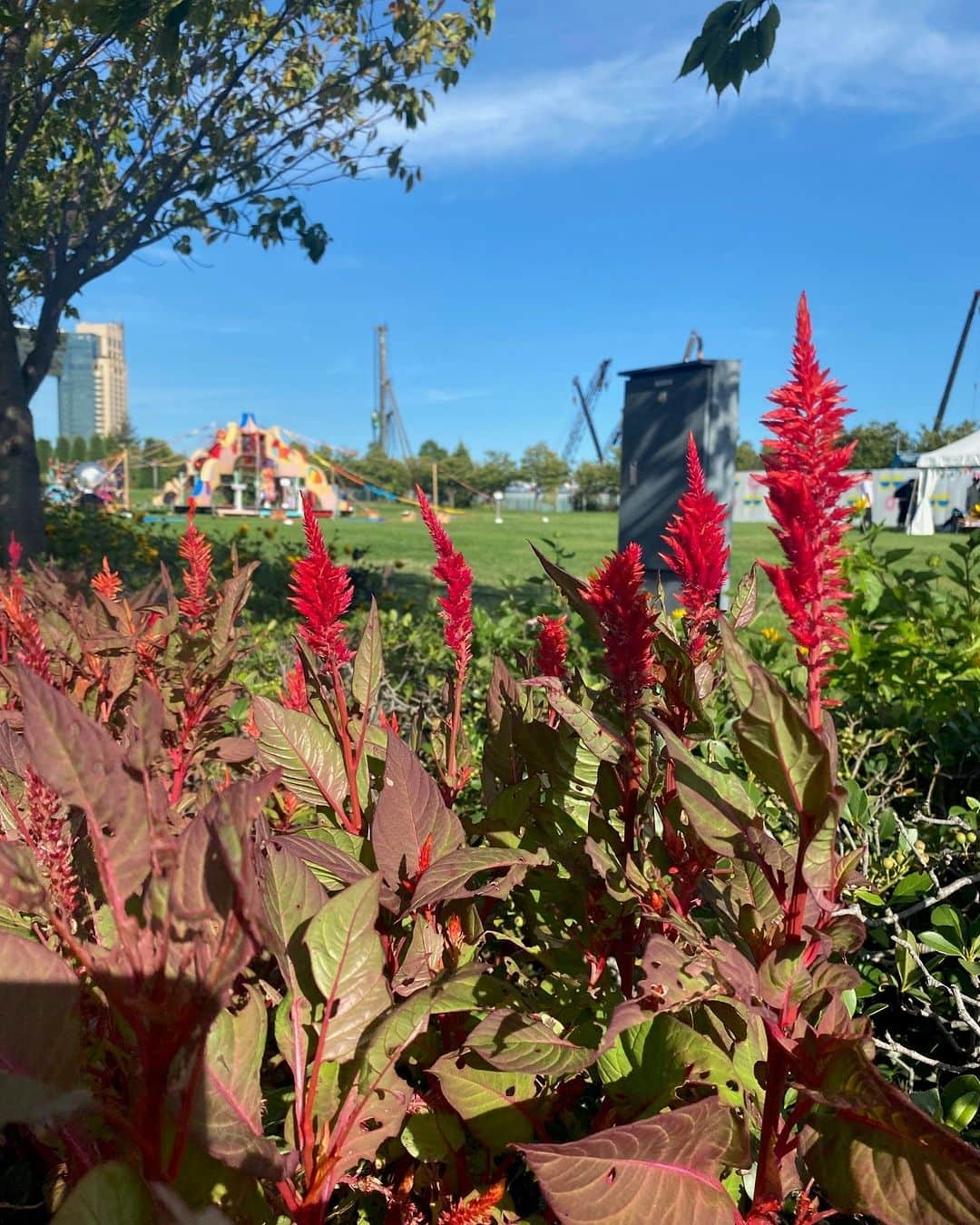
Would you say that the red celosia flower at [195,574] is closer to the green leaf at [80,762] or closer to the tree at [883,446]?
the green leaf at [80,762]

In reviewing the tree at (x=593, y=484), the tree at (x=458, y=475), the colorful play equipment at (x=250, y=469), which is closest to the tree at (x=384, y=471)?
the tree at (x=458, y=475)

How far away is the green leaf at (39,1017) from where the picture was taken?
0.69 meters

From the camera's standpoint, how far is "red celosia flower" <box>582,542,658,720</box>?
3.16 ft

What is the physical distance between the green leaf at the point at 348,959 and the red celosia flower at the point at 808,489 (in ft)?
1.65

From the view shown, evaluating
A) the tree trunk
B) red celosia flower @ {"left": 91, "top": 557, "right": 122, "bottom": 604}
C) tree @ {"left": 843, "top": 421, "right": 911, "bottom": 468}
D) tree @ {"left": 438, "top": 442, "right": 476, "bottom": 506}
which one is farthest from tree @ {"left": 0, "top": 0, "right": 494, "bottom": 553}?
tree @ {"left": 438, "top": 442, "right": 476, "bottom": 506}

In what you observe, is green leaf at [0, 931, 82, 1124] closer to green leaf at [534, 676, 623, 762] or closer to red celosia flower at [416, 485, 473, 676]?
green leaf at [534, 676, 623, 762]

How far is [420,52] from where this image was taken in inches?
269

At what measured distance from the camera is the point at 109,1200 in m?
0.66

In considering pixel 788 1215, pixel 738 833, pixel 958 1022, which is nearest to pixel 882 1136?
pixel 738 833

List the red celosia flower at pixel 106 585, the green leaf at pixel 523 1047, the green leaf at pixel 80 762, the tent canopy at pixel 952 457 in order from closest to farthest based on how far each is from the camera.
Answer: the green leaf at pixel 80 762, the green leaf at pixel 523 1047, the red celosia flower at pixel 106 585, the tent canopy at pixel 952 457

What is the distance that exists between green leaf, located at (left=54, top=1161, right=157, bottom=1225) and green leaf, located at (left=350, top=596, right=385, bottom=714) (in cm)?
69

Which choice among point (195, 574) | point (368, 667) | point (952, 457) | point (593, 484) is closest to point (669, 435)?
point (195, 574)

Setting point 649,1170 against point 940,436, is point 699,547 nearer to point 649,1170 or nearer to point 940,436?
point 649,1170

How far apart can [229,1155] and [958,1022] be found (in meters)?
1.20
